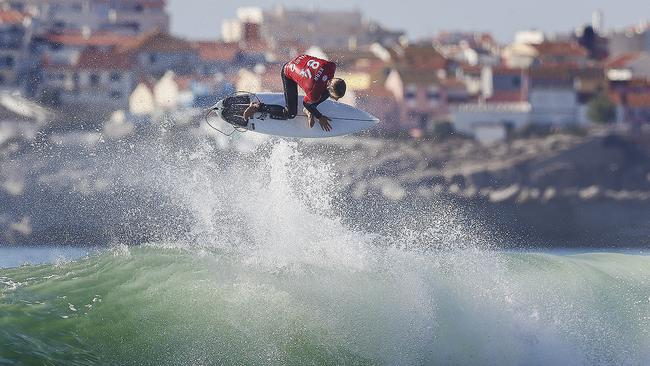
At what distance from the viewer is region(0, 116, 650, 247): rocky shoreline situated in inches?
2157

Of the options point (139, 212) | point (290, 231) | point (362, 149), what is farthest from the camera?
point (362, 149)

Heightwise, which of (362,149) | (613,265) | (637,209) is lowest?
(637,209)

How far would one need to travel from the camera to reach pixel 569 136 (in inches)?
3260

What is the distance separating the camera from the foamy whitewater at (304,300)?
13859 millimetres

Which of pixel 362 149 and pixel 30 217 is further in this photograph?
pixel 362 149

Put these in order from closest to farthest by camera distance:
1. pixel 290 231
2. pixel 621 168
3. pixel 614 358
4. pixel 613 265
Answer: pixel 614 358, pixel 290 231, pixel 613 265, pixel 621 168

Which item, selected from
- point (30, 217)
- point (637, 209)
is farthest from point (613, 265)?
point (637, 209)

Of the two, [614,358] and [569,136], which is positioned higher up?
[614,358]

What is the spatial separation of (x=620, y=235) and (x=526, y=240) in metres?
4.79

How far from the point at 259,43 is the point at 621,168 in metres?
24.7

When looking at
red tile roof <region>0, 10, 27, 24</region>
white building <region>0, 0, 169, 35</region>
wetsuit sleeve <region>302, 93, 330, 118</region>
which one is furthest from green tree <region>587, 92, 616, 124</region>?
wetsuit sleeve <region>302, 93, 330, 118</region>

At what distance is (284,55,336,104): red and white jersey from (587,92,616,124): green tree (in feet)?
236

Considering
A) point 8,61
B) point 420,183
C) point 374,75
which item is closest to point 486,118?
point 374,75

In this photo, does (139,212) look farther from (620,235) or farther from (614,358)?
(614,358)
